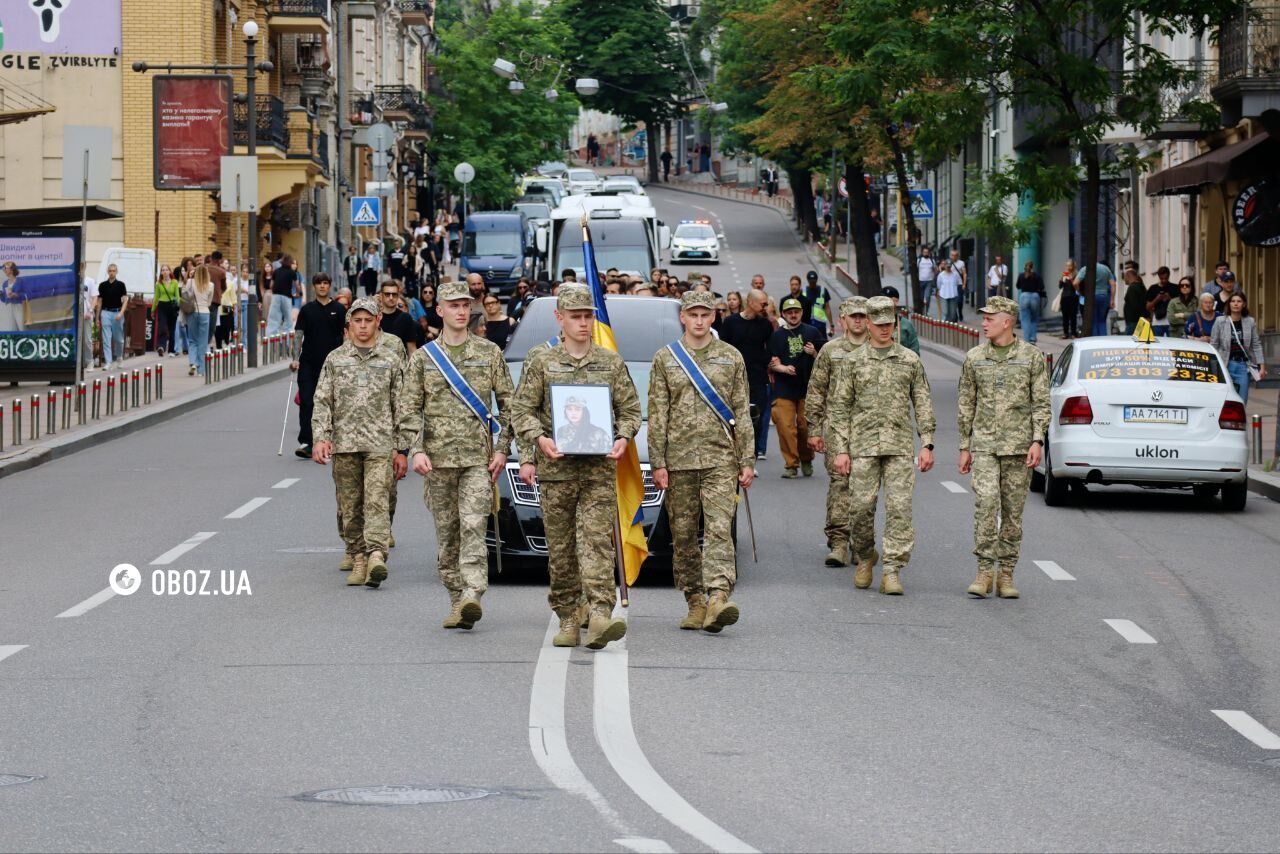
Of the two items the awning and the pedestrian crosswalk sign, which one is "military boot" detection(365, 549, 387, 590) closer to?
the awning

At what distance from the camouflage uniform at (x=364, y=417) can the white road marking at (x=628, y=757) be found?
2.90 m

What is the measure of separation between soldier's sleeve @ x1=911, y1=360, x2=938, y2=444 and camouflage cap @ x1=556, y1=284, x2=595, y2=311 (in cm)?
320

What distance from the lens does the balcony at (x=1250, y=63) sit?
31.3 m

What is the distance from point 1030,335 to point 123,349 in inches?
654

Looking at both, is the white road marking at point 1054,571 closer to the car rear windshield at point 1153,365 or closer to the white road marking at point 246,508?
the car rear windshield at point 1153,365

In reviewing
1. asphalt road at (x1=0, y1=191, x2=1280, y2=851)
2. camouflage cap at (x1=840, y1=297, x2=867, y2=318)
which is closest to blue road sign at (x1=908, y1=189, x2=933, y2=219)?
asphalt road at (x1=0, y1=191, x2=1280, y2=851)

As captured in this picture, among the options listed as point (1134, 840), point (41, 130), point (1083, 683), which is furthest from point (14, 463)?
point (41, 130)

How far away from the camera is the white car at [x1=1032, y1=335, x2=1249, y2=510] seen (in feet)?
60.6

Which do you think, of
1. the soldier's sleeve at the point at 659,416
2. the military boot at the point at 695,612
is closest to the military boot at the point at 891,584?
the military boot at the point at 695,612

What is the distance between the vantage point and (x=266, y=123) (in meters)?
51.7

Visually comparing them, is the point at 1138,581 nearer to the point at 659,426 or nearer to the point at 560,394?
the point at 659,426

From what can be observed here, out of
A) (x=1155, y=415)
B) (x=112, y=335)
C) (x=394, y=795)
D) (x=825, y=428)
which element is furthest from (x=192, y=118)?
(x=394, y=795)

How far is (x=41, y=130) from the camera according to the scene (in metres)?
49.4

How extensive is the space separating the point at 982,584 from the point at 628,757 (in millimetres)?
5354
